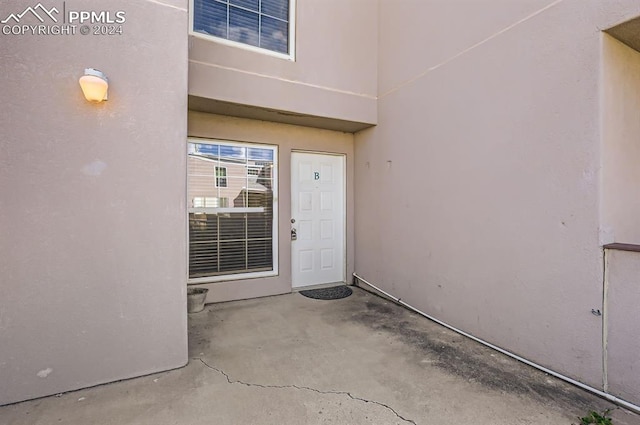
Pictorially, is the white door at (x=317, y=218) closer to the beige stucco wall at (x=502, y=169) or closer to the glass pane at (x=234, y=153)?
the glass pane at (x=234, y=153)

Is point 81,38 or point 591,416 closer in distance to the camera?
point 591,416

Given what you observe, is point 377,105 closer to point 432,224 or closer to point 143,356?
point 432,224

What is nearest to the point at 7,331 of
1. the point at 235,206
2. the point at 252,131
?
the point at 235,206

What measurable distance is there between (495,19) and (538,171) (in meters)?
1.40

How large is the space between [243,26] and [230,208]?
2260 millimetres

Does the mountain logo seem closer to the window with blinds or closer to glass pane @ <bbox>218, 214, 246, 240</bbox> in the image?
the window with blinds

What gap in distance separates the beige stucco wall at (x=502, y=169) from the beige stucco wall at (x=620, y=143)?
0.08 metres

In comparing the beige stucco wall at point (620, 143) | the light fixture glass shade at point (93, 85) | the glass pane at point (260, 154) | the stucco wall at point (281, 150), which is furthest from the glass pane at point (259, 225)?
the beige stucco wall at point (620, 143)

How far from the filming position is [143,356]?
7.49 ft

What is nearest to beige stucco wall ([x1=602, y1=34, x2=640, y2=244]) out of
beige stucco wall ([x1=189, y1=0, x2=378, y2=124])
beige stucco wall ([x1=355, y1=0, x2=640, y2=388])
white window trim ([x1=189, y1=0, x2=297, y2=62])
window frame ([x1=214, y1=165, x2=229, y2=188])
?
beige stucco wall ([x1=355, y1=0, x2=640, y2=388])

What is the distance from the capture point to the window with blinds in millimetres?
3947

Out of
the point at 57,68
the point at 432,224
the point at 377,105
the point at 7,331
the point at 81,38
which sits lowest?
the point at 7,331

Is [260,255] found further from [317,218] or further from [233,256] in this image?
[317,218]

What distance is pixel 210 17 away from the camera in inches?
141
